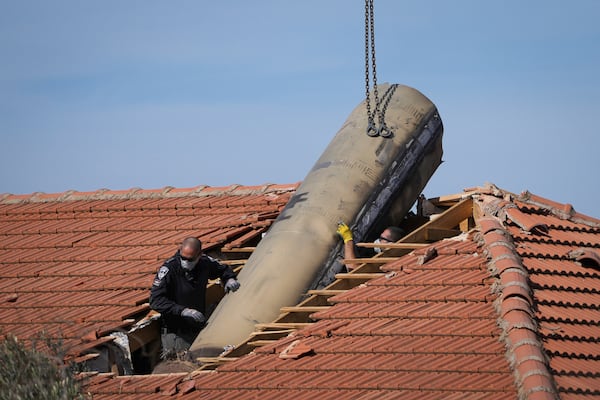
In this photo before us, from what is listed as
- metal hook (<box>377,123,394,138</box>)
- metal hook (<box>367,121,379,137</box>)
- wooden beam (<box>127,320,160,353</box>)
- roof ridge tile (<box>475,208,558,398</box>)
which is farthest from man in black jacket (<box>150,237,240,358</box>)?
roof ridge tile (<box>475,208,558,398</box>)

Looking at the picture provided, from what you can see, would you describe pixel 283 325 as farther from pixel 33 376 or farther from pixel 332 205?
pixel 33 376

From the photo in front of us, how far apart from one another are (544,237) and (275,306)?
13.2ft

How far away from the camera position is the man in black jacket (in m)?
16.7

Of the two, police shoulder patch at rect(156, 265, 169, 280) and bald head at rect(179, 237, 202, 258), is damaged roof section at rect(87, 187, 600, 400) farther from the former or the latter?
bald head at rect(179, 237, 202, 258)

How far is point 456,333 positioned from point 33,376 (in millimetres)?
5230

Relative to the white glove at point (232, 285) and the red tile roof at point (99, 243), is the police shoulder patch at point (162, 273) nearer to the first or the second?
the red tile roof at point (99, 243)

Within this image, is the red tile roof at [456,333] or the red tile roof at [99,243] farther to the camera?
the red tile roof at [99,243]

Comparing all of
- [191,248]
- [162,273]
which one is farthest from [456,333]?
[162,273]

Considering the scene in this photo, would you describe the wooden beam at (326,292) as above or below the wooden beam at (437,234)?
below

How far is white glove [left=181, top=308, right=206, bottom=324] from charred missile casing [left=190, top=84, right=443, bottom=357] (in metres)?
0.22

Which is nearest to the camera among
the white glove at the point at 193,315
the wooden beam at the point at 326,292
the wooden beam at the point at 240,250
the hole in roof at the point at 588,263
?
the hole in roof at the point at 588,263

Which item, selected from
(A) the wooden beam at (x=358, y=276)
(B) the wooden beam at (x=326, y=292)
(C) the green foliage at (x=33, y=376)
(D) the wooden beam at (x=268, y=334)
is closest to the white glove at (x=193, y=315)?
(D) the wooden beam at (x=268, y=334)

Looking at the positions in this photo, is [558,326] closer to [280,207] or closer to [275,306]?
[275,306]

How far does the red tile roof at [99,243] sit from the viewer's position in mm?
17438
